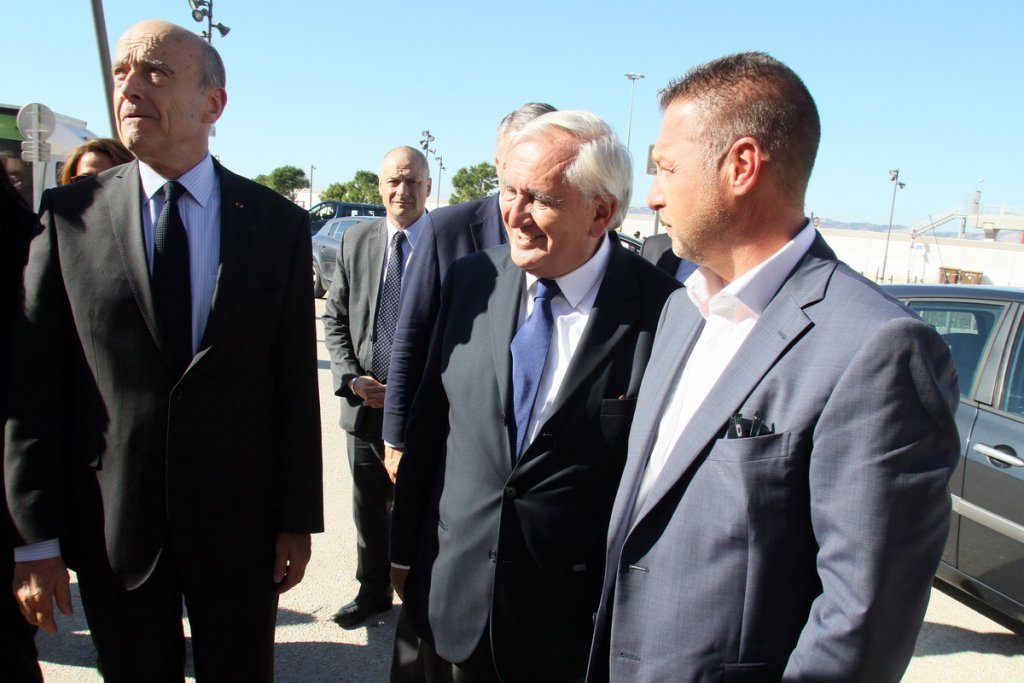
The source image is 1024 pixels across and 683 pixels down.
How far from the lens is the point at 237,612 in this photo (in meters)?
2.22

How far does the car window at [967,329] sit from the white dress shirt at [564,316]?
8.71 feet

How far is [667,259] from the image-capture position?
12.8 ft

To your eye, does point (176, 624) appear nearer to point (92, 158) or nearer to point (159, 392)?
point (159, 392)

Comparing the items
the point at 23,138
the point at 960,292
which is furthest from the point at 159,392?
the point at 23,138

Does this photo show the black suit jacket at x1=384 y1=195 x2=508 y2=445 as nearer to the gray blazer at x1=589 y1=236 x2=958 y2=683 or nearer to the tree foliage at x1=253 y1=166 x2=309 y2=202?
the gray blazer at x1=589 y1=236 x2=958 y2=683

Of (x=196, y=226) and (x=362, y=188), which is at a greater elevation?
(x=362, y=188)

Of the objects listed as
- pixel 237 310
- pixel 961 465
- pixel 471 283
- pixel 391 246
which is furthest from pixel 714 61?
pixel 961 465

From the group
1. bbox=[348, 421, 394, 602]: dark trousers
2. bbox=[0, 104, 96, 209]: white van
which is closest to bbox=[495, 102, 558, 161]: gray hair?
bbox=[348, 421, 394, 602]: dark trousers

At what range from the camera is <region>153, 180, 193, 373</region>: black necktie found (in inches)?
79.7

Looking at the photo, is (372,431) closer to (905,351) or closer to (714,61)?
(714,61)

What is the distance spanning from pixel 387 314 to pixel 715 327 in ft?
8.01

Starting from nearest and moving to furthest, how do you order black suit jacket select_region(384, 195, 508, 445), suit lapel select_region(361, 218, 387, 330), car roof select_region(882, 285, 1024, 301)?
1. black suit jacket select_region(384, 195, 508, 445)
2. suit lapel select_region(361, 218, 387, 330)
3. car roof select_region(882, 285, 1024, 301)

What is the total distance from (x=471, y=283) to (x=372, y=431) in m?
1.65

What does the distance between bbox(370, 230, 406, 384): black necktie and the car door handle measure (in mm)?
3012
